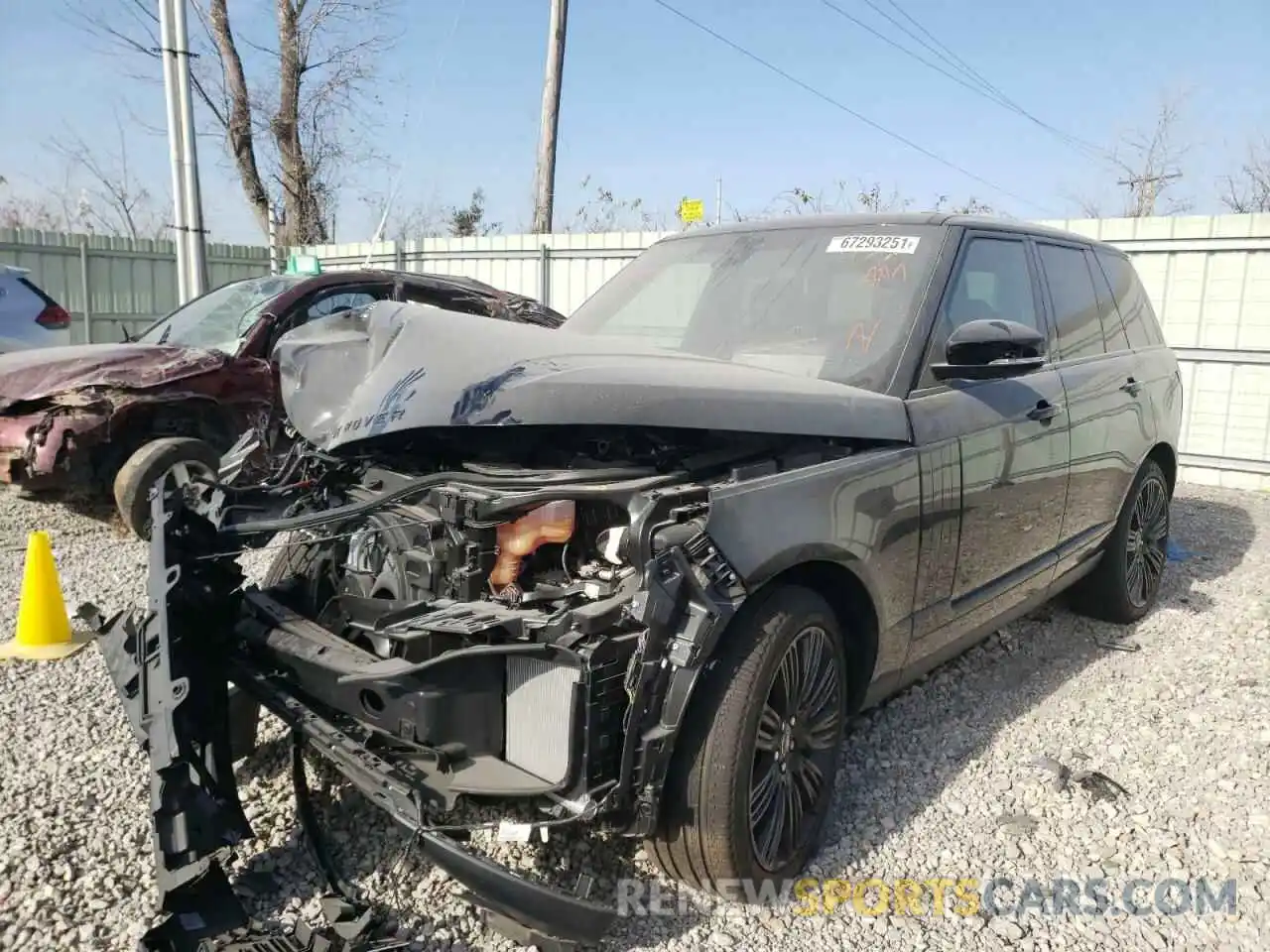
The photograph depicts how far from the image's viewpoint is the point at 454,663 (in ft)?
7.55

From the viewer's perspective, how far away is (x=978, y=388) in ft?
11.8

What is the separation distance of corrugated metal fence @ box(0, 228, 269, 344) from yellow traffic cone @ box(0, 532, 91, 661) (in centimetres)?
1135

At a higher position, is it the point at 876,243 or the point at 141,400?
the point at 876,243

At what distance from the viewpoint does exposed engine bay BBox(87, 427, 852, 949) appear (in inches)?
89.3

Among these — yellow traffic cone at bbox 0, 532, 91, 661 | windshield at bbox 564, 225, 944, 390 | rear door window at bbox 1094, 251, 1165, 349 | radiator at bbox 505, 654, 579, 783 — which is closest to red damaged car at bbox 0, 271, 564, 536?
yellow traffic cone at bbox 0, 532, 91, 661

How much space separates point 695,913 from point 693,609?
0.93 m

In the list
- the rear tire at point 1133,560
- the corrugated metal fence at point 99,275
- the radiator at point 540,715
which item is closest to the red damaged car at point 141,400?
the radiator at point 540,715

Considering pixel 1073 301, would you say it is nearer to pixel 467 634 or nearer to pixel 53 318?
pixel 467 634

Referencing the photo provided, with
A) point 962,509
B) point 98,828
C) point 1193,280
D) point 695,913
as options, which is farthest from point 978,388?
point 1193,280

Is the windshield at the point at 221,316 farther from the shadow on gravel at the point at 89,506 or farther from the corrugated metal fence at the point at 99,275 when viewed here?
the corrugated metal fence at the point at 99,275

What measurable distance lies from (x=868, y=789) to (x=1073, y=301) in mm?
2507

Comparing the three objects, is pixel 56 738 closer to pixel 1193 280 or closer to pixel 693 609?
pixel 693 609

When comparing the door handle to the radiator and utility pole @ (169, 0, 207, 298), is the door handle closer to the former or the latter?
the radiator

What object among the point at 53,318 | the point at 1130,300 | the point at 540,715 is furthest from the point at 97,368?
the point at 1130,300
